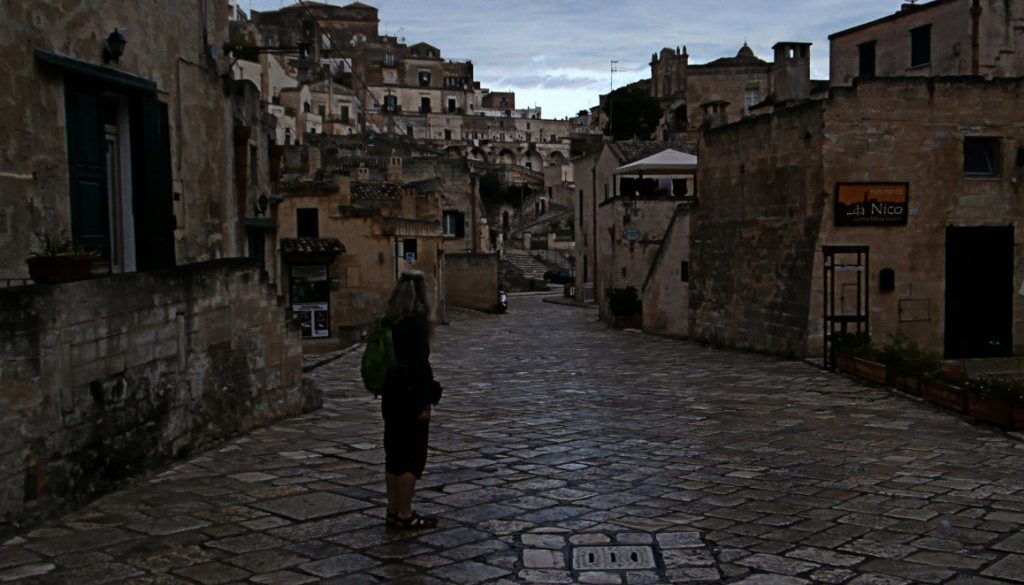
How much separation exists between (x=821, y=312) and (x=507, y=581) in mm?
13926

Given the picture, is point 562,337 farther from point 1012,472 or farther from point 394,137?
point 394,137

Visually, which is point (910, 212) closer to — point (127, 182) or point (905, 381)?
point (905, 381)

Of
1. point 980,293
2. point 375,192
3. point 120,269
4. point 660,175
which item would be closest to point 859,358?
point 980,293

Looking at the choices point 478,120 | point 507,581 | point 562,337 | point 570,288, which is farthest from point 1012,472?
point 478,120

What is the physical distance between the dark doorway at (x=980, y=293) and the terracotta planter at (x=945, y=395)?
672cm

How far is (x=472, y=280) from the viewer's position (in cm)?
4494

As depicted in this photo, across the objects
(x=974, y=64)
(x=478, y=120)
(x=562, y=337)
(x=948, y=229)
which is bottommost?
(x=562, y=337)

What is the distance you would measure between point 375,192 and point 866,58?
19.1 meters

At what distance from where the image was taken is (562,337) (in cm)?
2755

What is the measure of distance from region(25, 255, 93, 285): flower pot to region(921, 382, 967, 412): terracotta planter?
9814 millimetres

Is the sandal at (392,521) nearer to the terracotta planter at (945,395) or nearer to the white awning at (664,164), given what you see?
the terracotta planter at (945,395)

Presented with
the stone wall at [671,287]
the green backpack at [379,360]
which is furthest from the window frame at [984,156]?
the green backpack at [379,360]

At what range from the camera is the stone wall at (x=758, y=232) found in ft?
60.4

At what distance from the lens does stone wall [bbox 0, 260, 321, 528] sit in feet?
21.3
